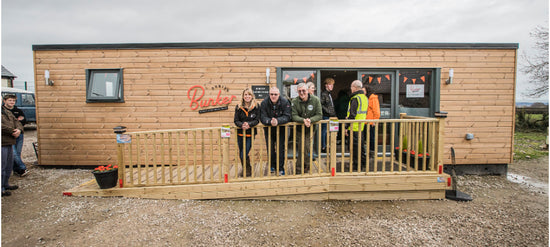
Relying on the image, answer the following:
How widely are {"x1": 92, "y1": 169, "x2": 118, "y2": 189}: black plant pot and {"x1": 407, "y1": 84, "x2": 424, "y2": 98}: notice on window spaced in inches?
232

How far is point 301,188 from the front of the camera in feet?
12.9

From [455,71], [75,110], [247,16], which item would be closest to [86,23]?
[247,16]

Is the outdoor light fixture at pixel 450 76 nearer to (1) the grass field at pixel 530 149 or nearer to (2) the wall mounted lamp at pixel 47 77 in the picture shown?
(1) the grass field at pixel 530 149

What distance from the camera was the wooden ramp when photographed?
155 inches

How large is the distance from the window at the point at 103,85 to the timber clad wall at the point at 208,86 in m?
0.13

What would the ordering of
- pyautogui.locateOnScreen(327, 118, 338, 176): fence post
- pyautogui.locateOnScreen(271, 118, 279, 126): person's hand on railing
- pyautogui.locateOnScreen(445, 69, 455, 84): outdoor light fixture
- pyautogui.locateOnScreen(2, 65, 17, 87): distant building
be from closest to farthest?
pyautogui.locateOnScreen(271, 118, 279, 126): person's hand on railing
pyautogui.locateOnScreen(327, 118, 338, 176): fence post
pyautogui.locateOnScreen(445, 69, 455, 84): outdoor light fixture
pyautogui.locateOnScreen(2, 65, 17, 87): distant building

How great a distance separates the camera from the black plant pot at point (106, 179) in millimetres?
3971

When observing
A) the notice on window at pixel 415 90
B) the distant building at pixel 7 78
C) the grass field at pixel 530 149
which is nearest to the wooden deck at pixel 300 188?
the notice on window at pixel 415 90

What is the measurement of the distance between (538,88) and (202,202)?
19.5 metres

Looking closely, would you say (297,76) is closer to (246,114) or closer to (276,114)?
(276,114)

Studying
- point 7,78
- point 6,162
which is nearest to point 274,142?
point 6,162

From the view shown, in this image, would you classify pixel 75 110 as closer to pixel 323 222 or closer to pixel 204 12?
pixel 323 222

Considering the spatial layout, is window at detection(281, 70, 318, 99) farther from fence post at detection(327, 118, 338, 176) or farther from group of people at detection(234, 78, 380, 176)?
fence post at detection(327, 118, 338, 176)

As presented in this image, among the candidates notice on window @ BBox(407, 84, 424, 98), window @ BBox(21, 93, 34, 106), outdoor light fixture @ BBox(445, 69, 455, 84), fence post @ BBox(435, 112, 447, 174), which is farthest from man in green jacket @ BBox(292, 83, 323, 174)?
window @ BBox(21, 93, 34, 106)
